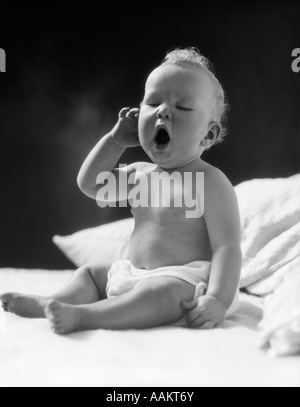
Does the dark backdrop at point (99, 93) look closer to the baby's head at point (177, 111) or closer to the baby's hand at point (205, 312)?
the baby's head at point (177, 111)

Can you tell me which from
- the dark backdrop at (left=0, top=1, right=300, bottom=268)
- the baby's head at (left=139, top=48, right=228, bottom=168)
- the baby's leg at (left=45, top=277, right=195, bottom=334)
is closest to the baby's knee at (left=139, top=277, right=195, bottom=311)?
the baby's leg at (left=45, top=277, right=195, bottom=334)

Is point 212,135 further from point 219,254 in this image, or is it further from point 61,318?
point 61,318

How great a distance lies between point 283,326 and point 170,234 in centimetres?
30

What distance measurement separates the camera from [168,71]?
994 millimetres

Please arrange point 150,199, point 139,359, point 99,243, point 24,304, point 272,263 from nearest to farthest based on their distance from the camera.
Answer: point 139,359 → point 24,304 → point 150,199 → point 272,263 → point 99,243

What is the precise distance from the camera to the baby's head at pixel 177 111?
38.6 inches

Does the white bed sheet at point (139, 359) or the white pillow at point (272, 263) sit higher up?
the white pillow at point (272, 263)

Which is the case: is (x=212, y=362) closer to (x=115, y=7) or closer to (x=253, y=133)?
(x=253, y=133)

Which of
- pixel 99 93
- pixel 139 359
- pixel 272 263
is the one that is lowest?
pixel 139 359

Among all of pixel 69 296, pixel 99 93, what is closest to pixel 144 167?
pixel 69 296

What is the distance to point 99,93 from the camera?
5.09ft

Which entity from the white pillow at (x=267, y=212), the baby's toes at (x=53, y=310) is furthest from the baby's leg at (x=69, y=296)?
the white pillow at (x=267, y=212)

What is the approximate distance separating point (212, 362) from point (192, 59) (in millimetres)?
565

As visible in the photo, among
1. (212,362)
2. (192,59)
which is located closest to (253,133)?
(192,59)
